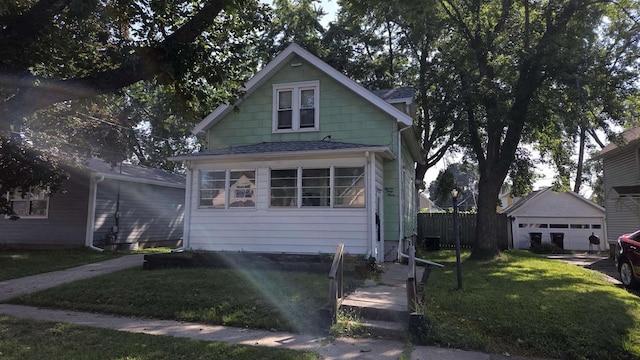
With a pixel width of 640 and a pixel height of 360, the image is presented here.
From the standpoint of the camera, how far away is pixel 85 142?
16875 millimetres

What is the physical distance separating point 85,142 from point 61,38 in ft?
36.5

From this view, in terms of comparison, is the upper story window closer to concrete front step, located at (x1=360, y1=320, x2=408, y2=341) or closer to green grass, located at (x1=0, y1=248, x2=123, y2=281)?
green grass, located at (x1=0, y1=248, x2=123, y2=281)

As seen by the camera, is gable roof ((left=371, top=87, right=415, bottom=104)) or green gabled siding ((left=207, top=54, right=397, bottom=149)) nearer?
green gabled siding ((left=207, top=54, right=397, bottom=149))

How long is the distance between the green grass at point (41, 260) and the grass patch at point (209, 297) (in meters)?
3.44

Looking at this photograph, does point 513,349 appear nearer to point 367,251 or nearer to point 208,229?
point 367,251

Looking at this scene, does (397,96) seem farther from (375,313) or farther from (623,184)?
(623,184)

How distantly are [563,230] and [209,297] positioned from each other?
23684 millimetres

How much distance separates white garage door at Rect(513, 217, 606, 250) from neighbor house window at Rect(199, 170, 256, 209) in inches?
751

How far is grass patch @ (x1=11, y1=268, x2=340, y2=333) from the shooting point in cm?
664

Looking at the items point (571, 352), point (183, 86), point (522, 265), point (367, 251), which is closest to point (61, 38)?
point (183, 86)

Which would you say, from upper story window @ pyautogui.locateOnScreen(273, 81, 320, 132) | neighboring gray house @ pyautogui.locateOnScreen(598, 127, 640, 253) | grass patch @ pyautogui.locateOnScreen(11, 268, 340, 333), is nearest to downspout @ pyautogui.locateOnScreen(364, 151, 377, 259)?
grass patch @ pyautogui.locateOnScreen(11, 268, 340, 333)

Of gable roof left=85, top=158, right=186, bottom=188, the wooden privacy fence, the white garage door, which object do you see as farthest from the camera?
the white garage door

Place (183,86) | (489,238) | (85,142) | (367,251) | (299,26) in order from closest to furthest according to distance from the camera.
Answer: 1. (183,86)
2. (367,251)
3. (489,238)
4. (85,142)
5. (299,26)

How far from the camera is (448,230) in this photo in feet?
74.2
